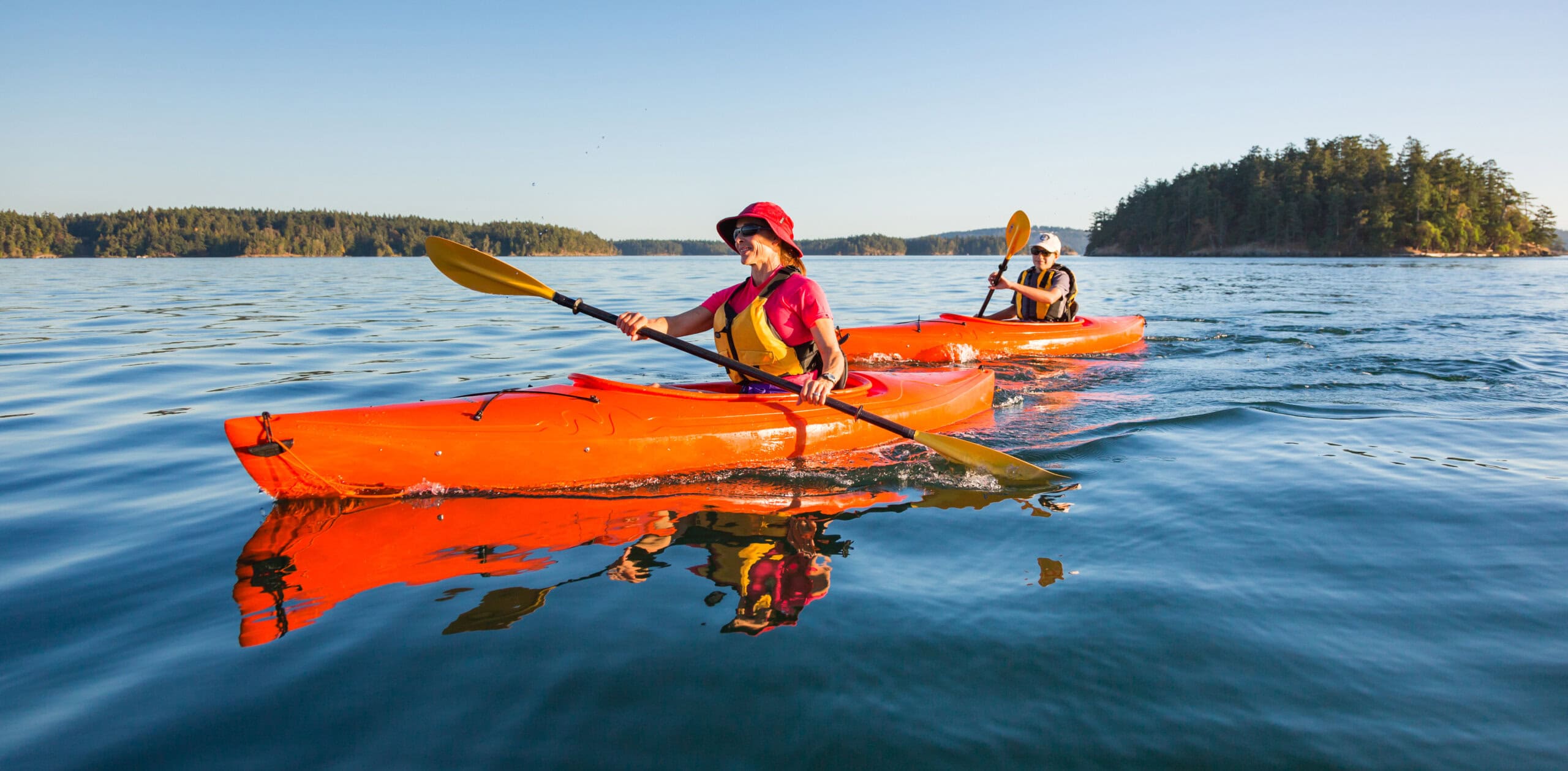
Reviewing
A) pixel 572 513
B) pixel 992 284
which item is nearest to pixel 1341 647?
pixel 572 513

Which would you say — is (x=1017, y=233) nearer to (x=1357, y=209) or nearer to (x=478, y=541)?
(x=478, y=541)

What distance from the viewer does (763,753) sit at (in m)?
2.25

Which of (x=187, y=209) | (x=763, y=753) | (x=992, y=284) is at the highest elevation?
(x=187, y=209)

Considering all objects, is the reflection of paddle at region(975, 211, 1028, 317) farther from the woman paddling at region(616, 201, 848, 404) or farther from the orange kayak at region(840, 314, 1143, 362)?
the woman paddling at region(616, 201, 848, 404)

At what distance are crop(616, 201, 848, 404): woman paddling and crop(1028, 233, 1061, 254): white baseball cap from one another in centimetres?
572

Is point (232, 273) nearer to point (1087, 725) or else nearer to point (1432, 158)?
point (1087, 725)

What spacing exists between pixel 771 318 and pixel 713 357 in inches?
16.2

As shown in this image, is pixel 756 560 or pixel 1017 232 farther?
pixel 1017 232

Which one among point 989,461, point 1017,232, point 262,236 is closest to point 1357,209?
point 1017,232

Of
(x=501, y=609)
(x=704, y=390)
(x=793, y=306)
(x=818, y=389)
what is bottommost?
(x=501, y=609)

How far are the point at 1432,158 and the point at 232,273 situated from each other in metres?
79.2

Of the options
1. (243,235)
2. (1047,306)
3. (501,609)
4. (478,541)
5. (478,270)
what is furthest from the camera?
(243,235)

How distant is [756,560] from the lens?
11.8ft

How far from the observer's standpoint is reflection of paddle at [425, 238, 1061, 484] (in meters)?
4.78
